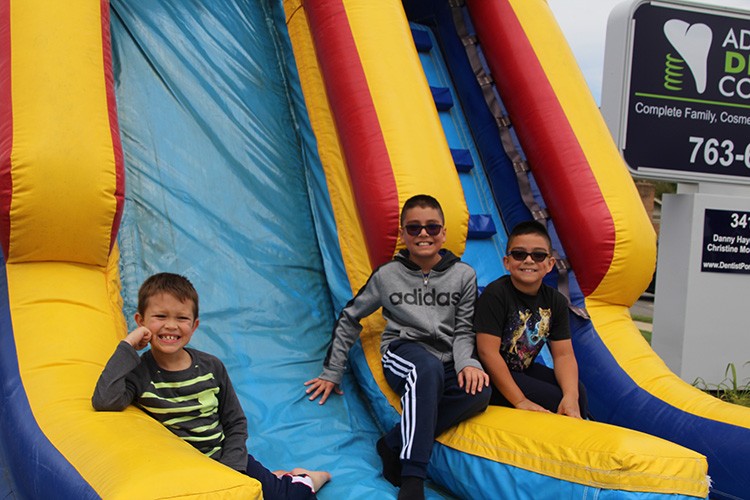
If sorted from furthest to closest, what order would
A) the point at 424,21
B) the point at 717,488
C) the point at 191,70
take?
the point at 424,21 < the point at 191,70 < the point at 717,488

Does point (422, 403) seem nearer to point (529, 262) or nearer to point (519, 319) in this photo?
point (519, 319)

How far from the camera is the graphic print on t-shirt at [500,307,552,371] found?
2.50 meters

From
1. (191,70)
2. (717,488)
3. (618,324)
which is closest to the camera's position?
(717,488)

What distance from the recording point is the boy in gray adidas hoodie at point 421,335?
2279 millimetres

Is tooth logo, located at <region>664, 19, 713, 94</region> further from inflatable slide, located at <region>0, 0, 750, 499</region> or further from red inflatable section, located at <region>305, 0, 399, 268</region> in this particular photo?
red inflatable section, located at <region>305, 0, 399, 268</region>

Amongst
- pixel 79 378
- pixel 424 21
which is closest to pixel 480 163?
pixel 424 21

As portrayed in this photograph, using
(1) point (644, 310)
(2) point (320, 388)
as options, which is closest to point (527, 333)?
(2) point (320, 388)

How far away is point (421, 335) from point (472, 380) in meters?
0.27

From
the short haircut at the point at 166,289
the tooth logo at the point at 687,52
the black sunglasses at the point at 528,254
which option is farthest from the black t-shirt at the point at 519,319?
the tooth logo at the point at 687,52

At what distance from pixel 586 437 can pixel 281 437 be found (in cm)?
94

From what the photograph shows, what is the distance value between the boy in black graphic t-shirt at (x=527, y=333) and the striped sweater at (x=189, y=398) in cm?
81

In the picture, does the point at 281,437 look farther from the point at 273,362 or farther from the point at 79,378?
the point at 79,378

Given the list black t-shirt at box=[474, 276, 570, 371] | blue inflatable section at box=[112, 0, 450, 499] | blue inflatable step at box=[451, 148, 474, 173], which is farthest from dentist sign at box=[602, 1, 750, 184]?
black t-shirt at box=[474, 276, 570, 371]

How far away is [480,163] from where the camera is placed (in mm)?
3498
